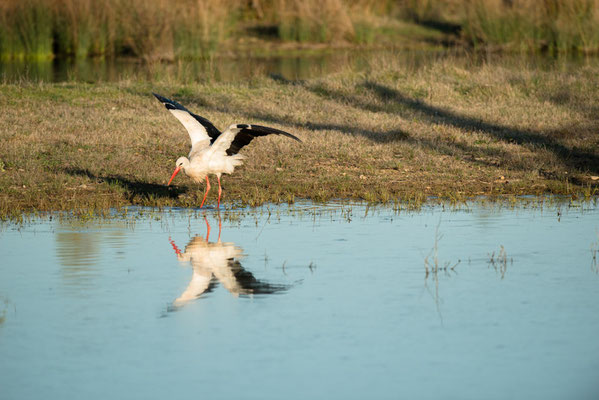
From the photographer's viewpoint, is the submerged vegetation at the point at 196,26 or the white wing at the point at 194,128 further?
the submerged vegetation at the point at 196,26

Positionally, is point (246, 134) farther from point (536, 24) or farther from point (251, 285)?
point (536, 24)

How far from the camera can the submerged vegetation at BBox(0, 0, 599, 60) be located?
25453 millimetres

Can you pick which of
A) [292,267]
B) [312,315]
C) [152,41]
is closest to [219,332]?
[312,315]

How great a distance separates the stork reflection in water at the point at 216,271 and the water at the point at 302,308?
24mm

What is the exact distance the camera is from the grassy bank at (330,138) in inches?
422

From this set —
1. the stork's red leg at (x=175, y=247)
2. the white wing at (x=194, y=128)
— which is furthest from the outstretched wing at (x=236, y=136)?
the stork's red leg at (x=175, y=247)

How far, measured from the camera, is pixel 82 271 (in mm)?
7289

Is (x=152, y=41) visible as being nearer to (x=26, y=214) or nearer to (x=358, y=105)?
(x=358, y=105)

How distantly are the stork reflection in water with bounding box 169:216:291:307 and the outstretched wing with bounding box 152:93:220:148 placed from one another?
82.4 inches

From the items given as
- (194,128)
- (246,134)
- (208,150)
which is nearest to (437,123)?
(194,128)

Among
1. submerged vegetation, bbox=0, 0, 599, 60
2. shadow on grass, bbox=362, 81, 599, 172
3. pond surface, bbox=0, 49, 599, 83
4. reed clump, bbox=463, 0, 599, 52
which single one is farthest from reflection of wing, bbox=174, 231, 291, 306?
reed clump, bbox=463, 0, 599, 52

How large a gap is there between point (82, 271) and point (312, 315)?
2152mm

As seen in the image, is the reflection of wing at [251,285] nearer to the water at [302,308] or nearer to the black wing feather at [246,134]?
the water at [302,308]

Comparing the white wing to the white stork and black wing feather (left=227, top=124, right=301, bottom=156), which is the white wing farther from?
black wing feather (left=227, top=124, right=301, bottom=156)
